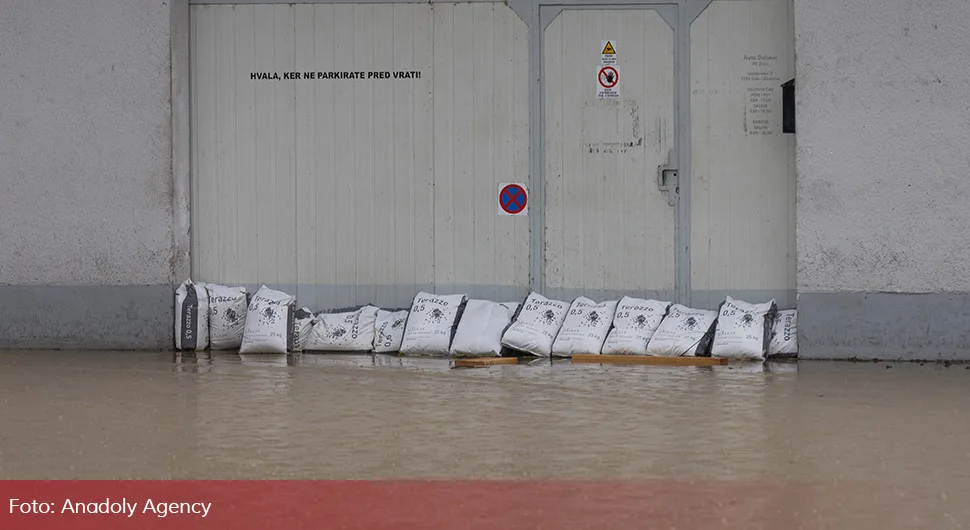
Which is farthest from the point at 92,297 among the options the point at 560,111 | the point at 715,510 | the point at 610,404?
the point at 715,510

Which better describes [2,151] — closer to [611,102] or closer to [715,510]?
[611,102]

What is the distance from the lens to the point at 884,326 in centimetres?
1077

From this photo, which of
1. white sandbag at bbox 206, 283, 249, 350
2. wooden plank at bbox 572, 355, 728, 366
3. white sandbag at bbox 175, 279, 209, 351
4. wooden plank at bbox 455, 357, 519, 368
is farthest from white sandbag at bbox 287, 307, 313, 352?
wooden plank at bbox 572, 355, 728, 366

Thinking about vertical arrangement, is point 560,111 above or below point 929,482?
above

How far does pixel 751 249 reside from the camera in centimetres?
1152

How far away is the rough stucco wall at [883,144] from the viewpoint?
10641 mm

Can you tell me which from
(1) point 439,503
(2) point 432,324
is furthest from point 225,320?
(1) point 439,503

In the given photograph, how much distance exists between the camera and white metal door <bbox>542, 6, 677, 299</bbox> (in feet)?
38.0

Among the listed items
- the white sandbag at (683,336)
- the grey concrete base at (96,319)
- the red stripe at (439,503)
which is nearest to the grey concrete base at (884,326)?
the white sandbag at (683,336)

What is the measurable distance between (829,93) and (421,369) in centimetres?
370

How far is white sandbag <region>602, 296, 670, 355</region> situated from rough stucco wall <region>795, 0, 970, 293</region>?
3.75 ft

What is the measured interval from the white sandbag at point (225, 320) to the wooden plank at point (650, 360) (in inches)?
110

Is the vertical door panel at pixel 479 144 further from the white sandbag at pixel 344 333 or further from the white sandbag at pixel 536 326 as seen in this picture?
the white sandbag at pixel 344 333

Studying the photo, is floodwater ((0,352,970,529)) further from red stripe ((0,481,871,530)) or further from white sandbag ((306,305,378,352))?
white sandbag ((306,305,378,352))
